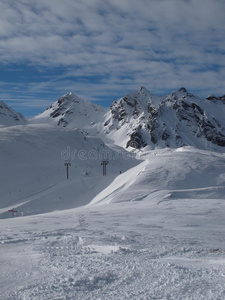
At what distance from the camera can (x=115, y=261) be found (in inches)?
233

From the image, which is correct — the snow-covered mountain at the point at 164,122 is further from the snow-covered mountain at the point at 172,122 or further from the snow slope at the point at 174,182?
the snow slope at the point at 174,182

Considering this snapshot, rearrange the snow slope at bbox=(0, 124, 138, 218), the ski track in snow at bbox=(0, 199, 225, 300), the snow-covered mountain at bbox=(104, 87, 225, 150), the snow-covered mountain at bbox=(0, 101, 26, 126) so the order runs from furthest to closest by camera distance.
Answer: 1. the snow-covered mountain at bbox=(0, 101, 26, 126)
2. the snow-covered mountain at bbox=(104, 87, 225, 150)
3. the snow slope at bbox=(0, 124, 138, 218)
4. the ski track in snow at bbox=(0, 199, 225, 300)

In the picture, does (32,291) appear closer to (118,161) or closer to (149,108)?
(118,161)

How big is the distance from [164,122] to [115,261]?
138341 mm

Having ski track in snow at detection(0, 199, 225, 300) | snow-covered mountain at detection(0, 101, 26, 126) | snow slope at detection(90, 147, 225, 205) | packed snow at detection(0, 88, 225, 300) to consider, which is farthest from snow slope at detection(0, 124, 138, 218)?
snow-covered mountain at detection(0, 101, 26, 126)

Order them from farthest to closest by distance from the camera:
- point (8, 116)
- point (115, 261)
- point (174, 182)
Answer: point (8, 116) < point (174, 182) < point (115, 261)

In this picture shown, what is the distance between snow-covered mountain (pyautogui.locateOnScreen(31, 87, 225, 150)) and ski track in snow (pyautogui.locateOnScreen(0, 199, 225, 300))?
119355 mm

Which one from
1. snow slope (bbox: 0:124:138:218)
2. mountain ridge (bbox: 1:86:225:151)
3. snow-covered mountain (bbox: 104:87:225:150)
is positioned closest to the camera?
snow slope (bbox: 0:124:138:218)

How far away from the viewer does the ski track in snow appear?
Answer: 14.7 feet

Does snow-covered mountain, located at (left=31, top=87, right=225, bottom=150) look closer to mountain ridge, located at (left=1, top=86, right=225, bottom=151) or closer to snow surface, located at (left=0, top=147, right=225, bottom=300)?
mountain ridge, located at (left=1, top=86, right=225, bottom=151)

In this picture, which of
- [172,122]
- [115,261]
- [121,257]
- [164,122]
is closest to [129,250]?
[121,257]

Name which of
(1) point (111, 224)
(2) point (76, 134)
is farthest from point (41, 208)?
(2) point (76, 134)

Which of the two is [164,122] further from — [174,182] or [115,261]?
[115,261]

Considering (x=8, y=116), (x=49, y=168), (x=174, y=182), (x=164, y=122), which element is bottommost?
(x=174, y=182)
